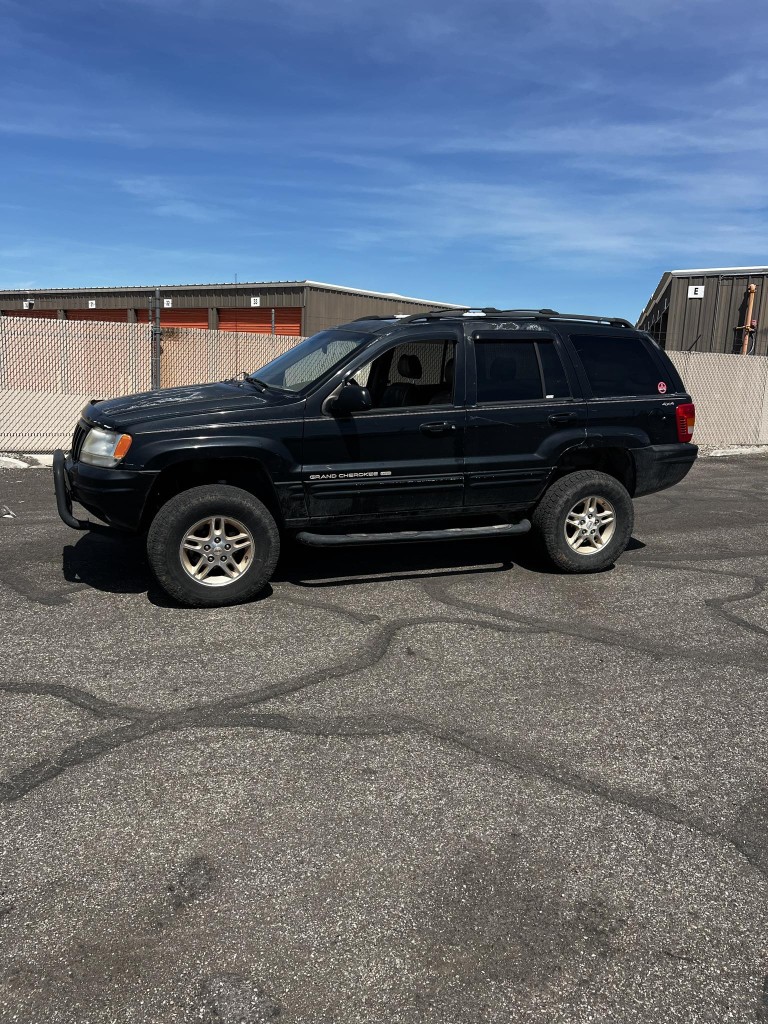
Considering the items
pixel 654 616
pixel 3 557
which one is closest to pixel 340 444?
pixel 654 616

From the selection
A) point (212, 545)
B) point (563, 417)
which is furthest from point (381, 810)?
point (563, 417)

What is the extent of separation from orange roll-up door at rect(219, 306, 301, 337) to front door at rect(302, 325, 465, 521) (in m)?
27.3

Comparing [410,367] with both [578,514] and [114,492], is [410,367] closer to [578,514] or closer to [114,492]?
[578,514]

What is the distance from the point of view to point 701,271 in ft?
77.4

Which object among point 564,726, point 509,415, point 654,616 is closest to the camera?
point 564,726

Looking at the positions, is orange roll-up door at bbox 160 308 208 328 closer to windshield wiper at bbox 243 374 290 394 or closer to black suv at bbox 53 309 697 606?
windshield wiper at bbox 243 374 290 394

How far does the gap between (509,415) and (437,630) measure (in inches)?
78.4

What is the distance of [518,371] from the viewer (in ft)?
21.9

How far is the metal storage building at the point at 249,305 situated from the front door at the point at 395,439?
25.8 metres

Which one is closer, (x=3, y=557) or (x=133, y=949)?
(x=133, y=949)

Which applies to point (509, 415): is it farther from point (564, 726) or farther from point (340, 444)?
point (564, 726)

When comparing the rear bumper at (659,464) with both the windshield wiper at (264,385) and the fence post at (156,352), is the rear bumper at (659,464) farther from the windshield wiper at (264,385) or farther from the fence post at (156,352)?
the fence post at (156,352)

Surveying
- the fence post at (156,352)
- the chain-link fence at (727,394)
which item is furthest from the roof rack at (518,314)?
the chain-link fence at (727,394)

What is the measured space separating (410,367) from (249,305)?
2924cm
